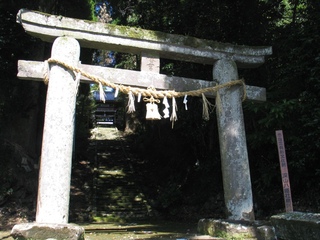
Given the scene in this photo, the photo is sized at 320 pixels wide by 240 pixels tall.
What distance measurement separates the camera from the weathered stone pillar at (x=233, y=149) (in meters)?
5.12

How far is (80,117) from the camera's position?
1672 cm

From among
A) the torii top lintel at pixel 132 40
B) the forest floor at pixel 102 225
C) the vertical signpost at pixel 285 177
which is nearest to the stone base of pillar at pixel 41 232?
the forest floor at pixel 102 225

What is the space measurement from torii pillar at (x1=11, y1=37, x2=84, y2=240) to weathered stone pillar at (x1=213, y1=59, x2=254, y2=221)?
2.43 m

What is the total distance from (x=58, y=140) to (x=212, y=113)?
21.3 ft

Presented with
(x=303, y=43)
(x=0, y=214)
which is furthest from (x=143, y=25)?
(x=0, y=214)

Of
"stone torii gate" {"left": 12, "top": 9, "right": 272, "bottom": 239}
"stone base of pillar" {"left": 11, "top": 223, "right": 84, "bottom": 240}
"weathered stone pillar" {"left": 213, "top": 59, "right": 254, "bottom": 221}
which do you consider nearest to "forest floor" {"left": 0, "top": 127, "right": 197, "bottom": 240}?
"weathered stone pillar" {"left": 213, "top": 59, "right": 254, "bottom": 221}

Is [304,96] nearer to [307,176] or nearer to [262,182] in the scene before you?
[307,176]

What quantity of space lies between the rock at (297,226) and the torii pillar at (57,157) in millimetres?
2470

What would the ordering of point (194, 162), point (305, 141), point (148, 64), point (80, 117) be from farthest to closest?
point (80, 117) < point (194, 162) < point (305, 141) < point (148, 64)

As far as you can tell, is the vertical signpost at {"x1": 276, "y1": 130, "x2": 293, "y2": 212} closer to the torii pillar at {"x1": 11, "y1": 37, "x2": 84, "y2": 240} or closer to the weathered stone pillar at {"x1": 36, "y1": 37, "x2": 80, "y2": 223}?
the torii pillar at {"x1": 11, "y1": 37, "x2": 84, "y2": 240}

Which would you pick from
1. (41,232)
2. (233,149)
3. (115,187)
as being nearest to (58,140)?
(41,232)

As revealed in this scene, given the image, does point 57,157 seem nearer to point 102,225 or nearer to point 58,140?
point 58,140

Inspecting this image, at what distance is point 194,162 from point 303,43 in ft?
19.9

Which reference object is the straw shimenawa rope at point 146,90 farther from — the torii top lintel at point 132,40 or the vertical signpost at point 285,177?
the vertical signpost at point 285,177
